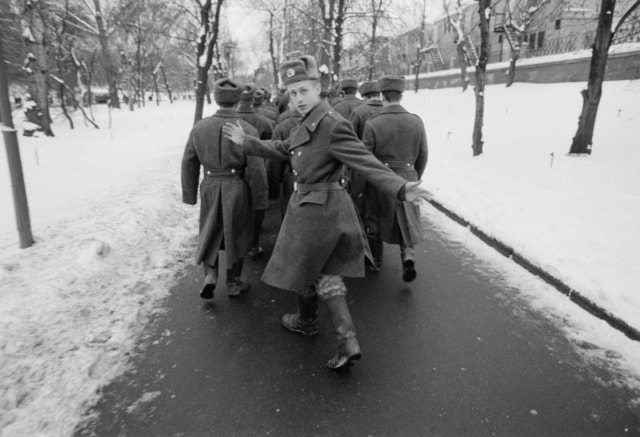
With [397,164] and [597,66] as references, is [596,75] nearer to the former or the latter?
[597,66]

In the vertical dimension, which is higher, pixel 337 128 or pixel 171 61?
pixel 171 61

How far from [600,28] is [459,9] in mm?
25333

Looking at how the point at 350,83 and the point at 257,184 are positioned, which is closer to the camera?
the point at 257,184

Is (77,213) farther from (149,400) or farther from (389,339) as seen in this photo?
(389,339)

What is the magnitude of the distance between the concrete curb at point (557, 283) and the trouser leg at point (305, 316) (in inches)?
104

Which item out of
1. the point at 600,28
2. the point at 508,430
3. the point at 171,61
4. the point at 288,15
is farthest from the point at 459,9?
the point at 171,61

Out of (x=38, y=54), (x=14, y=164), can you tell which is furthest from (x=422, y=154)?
(x=38, y=54)

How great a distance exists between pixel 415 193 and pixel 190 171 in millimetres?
2466

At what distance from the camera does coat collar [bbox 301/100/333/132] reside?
2720mm

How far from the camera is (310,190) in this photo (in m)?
2.85

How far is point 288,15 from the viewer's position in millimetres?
30875

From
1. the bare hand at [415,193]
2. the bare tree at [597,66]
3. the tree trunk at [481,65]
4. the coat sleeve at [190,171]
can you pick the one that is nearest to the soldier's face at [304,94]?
the bare hand at [415,193]

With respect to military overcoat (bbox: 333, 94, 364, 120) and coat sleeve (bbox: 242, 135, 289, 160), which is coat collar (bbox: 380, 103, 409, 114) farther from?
military overcoat (bbox: 333, 94, 364, 120)

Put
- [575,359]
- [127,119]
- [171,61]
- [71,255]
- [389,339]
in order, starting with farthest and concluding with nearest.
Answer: [171,61] → [127,119] → [71,255] → [389,339] → [575,359]
